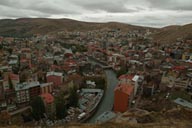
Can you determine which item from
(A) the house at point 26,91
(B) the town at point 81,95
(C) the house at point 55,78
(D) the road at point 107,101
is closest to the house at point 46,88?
(B) the town at point 81,95

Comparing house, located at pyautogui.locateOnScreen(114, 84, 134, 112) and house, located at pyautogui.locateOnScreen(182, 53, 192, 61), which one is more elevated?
house, located at pyautogui.locateOnScreen(182, 53, 192, 61)

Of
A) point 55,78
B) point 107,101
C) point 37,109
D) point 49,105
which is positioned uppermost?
point 55,78

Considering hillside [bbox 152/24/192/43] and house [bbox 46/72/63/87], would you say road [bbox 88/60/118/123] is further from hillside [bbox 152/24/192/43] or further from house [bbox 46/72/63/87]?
hillside [bbox 152/24/192/43]

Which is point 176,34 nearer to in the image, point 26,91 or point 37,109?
point 26,91

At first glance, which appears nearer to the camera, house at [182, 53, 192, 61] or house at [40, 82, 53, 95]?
house at [40, 82, 53, 95]

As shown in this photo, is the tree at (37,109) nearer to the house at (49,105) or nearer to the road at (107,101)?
the house at (49,105)

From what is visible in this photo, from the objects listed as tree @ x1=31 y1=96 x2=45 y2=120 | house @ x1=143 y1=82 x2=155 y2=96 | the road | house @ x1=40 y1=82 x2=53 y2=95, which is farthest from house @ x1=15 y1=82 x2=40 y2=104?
house @ x1=143 y1=82 x2=155 y2=96

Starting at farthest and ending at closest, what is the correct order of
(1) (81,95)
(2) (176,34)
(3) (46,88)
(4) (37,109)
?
(2) (176,34)
(1) (81,95)
(3) (46,88)
(4) (37,109)

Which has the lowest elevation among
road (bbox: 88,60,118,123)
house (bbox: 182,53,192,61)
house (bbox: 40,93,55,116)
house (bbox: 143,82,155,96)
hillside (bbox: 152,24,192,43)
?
road (bbox: 88,60,118,123)

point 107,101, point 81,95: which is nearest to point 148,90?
point 107,101

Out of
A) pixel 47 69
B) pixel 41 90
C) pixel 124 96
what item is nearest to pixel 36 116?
pixel 41 90

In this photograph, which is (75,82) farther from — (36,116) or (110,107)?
(36,116)
